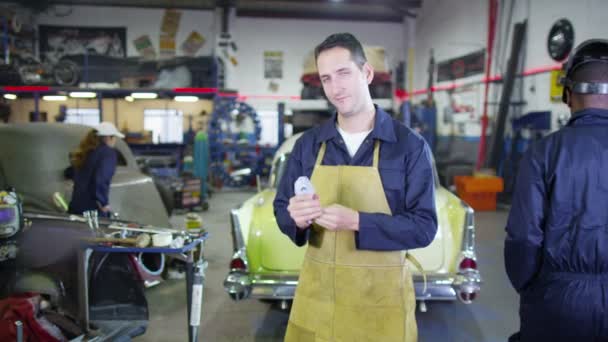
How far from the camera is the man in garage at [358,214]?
5.52 ft

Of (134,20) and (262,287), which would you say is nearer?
(262,287)

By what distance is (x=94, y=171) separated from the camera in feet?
14.9

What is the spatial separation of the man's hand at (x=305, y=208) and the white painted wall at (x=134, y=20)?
17627mm

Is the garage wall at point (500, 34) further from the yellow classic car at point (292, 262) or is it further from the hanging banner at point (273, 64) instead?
the yellow classic car at point (292, 262)

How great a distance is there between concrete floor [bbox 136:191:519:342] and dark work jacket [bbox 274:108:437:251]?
7.90 feet

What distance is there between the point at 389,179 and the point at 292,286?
2.12 metres

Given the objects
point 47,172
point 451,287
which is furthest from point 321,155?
point 47,172

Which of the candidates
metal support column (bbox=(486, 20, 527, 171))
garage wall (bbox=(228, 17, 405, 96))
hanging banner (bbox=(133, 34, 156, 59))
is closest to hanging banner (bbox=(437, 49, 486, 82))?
metal support column (bbox=(486, 20, 527, 171))

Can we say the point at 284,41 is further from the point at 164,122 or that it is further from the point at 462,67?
the point at 462,67

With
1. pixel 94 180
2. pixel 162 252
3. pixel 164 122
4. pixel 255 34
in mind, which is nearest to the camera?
pixel 162 252

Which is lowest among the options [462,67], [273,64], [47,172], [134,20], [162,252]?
[162,252]

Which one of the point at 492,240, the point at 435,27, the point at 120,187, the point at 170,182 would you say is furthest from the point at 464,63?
the point at 120,187

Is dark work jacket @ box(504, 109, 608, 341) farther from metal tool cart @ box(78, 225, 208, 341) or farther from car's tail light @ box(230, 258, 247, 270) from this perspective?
car's tail light @ box(230, 258, 247, 270)

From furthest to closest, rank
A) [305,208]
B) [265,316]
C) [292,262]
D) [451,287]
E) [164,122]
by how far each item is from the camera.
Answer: [164,122]
[265,316]
[292,262]
[451,287]
[305,208]
